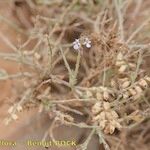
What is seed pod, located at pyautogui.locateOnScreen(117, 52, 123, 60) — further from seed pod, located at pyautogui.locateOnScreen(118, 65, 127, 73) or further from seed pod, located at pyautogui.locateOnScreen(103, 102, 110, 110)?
seed pod, located at pyautogui.locateOnScreen(103, 102, 110, 110)

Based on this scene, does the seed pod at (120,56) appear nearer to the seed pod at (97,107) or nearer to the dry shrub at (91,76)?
the dry shrub at (91,76)

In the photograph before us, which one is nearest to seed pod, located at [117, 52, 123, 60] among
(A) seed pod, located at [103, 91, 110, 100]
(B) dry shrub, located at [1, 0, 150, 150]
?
(B) dry shrub, located at [1, 0, 150, 150]

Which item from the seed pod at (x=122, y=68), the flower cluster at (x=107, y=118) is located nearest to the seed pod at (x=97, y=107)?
the flower cluster at (x=107, y=118)

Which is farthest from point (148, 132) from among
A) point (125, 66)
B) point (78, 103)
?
point (125, 66)

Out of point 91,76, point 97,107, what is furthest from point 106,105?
point 91,76

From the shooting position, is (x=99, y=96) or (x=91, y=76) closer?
(x=99, y=96)

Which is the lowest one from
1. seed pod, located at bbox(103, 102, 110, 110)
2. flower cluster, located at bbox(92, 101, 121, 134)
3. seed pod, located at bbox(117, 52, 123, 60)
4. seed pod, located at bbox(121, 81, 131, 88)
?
flower cluster, located at bbox(92, 101, 121, 134)

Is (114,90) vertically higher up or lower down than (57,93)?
higher up

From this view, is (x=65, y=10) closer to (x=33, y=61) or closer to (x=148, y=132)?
(x=33, y=61)

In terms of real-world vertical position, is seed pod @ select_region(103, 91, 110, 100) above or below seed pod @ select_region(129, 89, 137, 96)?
below

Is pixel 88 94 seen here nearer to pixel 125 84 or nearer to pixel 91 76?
pixel 125 84

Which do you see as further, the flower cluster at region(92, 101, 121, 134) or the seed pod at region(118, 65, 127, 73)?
the seed pod at region(118, 65, 127, 73)
